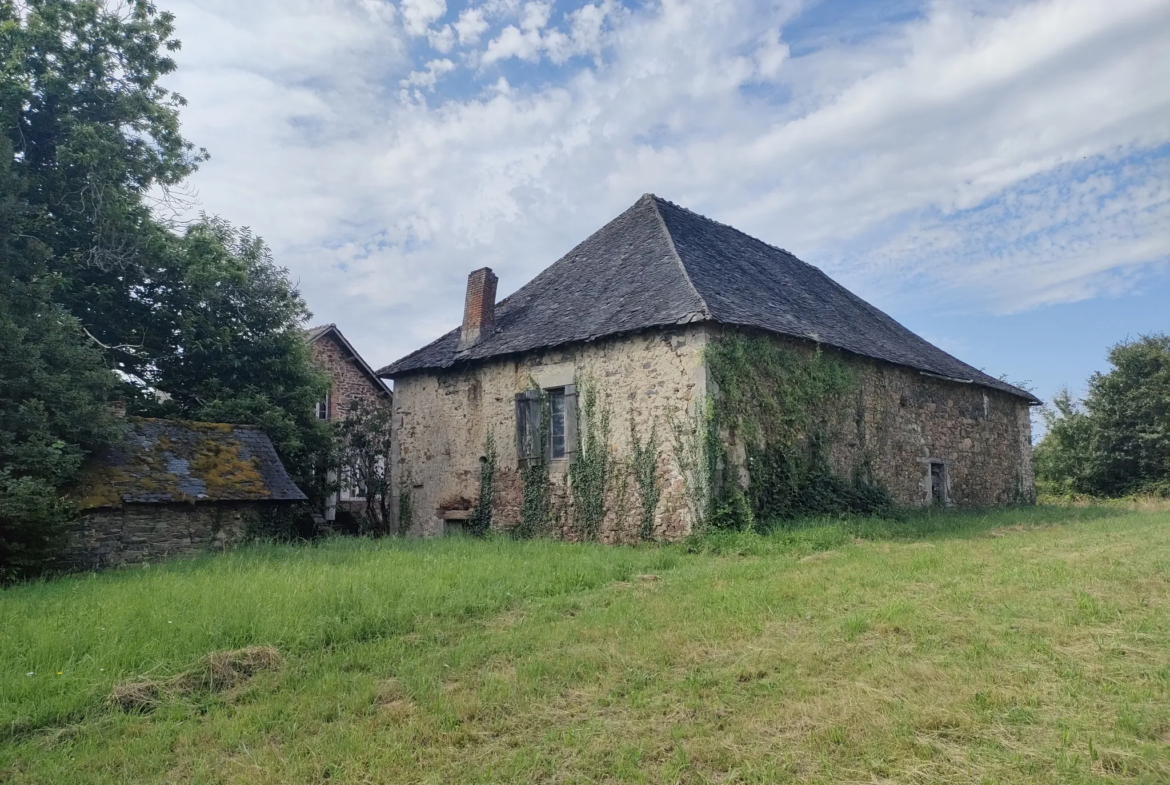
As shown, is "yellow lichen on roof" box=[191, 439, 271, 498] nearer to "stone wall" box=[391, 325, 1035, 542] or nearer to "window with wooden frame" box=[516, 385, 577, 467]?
"stone wall" box=[391, 325, 1035, 542]

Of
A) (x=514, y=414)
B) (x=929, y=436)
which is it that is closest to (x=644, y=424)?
(x=514, y=414)

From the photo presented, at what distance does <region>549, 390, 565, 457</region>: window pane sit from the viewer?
14.5 m

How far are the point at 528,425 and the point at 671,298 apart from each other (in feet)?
12.1

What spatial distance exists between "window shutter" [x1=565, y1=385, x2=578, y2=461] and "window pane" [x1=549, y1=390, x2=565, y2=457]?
26 centimetres

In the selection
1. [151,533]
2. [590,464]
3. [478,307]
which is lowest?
[151,533]

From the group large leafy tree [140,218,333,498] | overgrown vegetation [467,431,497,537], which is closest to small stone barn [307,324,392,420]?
large leafy tree [140,218,333,498]

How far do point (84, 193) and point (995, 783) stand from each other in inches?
698

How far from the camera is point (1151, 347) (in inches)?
1066

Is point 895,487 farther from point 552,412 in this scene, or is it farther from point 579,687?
point 579,687

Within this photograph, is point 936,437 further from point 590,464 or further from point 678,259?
point 590,464

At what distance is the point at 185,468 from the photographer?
41.5 feet

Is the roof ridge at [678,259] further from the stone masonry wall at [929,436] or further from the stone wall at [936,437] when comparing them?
the stone wall at [936,437]

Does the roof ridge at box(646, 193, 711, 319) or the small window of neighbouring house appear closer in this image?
the roof ridge at box(646, 193, 711, 319)

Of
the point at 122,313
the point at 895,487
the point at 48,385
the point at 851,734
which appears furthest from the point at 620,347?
the point at 122,313
